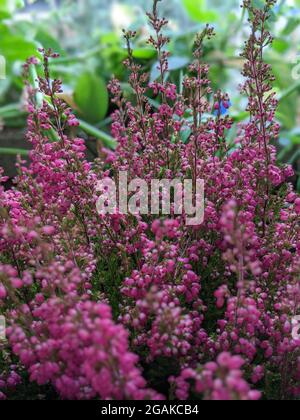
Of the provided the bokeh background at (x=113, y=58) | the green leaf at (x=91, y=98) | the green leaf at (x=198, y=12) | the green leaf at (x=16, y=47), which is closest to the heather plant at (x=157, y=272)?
the bokeh background at (x=113, y=58)

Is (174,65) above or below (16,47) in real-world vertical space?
below

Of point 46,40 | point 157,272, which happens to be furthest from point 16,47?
point 157,272

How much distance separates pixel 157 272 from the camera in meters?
0.73

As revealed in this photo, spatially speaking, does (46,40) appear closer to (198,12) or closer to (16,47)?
(16,47)

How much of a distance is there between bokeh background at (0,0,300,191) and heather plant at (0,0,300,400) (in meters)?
0.50

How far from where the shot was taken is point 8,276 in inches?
24.5

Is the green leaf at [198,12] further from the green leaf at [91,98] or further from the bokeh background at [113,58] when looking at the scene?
the green leaf at [91,98]

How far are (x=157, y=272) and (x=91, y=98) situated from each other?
1.20m

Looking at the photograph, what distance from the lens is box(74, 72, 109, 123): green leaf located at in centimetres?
183

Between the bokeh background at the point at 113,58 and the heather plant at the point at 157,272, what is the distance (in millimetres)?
504

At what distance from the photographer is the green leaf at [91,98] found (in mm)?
1833

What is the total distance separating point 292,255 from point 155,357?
236mm

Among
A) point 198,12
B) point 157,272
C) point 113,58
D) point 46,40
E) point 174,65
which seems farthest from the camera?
point 198,12
